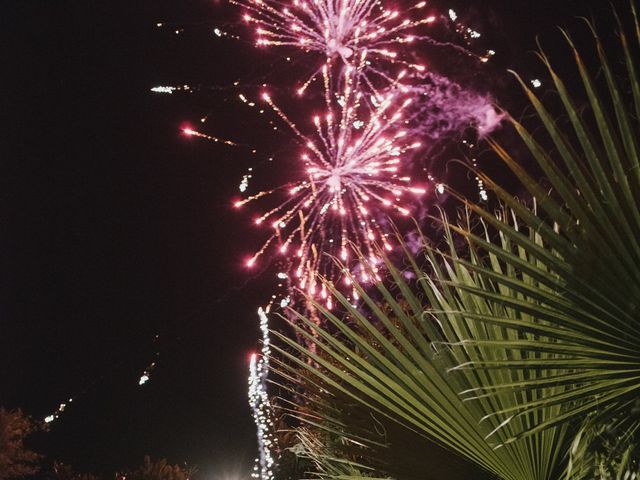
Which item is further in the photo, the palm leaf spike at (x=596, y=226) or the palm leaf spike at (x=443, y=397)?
the palm leaf spike at (x=443, y=397)

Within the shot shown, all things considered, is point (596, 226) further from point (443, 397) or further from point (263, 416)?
point (263, 416)

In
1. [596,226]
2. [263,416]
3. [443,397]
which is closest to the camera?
[596,226]

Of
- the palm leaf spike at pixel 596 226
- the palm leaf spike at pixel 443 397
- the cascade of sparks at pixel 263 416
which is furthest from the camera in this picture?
the cascade of sparks at pixel 263 416

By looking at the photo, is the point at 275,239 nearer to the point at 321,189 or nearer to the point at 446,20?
the point at 321,189

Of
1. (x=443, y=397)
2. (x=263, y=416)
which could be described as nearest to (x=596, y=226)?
(x=443, y=397)

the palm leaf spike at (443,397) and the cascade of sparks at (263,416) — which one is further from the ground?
the cascade of sparks at (263,416)

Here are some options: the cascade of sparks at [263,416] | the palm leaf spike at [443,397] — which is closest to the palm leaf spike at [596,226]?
the palm leaf spike at [443,397]

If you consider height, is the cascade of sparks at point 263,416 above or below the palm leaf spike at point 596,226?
above

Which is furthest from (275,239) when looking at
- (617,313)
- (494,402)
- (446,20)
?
(617,313)

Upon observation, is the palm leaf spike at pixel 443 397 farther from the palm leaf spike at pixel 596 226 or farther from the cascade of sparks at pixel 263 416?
the cascade of sparks at pixel 263 416

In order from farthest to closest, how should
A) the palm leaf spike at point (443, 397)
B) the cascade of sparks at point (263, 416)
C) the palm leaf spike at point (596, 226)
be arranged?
the cascade of sparks at point (263, 416), the palm leaf spike at point (443, 397), the palm leaf spike at point (596, 226)

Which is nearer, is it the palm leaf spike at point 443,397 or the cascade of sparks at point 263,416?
the palm leaf spike at point 443,397

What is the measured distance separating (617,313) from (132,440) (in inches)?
1113

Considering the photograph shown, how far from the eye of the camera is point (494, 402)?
9.07 ft
